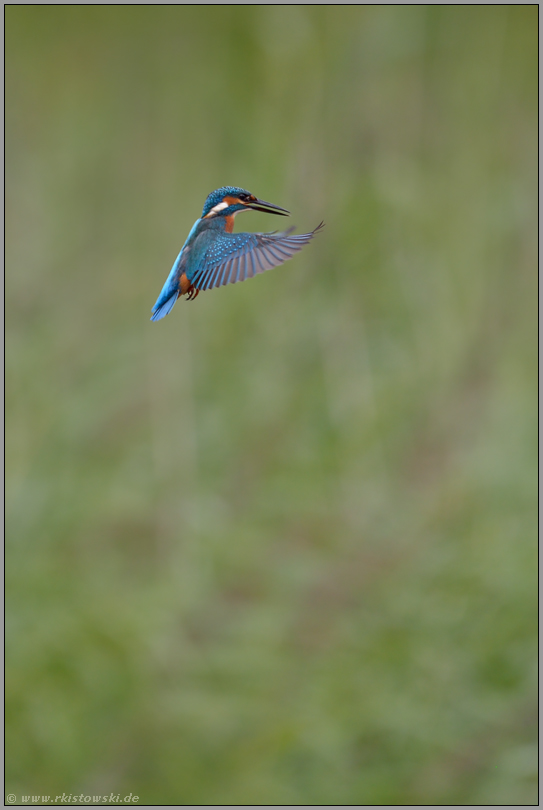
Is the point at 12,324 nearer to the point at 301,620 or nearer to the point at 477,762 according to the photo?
the point at 301,620

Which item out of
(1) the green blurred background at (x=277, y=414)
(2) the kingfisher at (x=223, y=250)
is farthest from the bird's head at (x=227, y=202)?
(1) the green blurred background at (x=277, y=414)

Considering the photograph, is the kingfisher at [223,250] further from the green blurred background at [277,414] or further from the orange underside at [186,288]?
the green blurred background at [277,414]

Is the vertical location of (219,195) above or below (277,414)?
above

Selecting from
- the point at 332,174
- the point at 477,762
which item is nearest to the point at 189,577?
the point at 477,762

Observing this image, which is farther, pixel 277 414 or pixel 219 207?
pixel 277 414

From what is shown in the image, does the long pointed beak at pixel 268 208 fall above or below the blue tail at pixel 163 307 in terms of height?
above

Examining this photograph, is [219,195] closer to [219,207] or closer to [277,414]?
[219,207]

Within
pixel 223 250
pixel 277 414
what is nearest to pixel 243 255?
pixel 223 250
